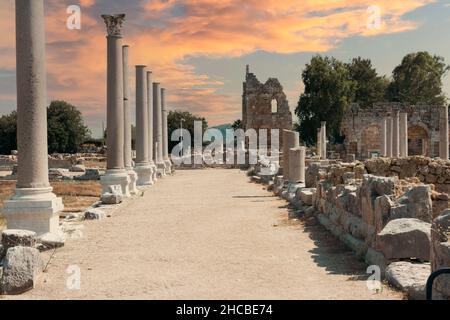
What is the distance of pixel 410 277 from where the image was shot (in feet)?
20.5

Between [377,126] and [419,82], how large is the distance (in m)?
18.7

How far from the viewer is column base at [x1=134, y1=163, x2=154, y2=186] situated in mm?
22766

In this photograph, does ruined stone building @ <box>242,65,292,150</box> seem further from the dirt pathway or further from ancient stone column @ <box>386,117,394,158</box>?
the dirt pathway

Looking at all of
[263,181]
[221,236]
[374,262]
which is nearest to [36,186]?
[221,236]

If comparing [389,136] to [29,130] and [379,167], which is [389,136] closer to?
[379,167]

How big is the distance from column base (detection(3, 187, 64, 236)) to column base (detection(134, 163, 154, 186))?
43.4 feet

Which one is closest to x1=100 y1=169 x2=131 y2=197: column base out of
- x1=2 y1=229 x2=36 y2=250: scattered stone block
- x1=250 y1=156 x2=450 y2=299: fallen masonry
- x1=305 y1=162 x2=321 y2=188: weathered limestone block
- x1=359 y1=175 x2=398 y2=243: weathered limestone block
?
x1=305 y1=162 x2=321 y2=188: weathered limestone block

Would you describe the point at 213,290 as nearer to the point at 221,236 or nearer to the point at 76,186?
the point at 221,236

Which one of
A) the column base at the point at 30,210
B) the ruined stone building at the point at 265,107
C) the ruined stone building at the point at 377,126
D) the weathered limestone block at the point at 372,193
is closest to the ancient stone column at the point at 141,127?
the column base at the point at 30,210

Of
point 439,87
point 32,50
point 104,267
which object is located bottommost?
point 104,267

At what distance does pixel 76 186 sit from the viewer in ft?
73.3

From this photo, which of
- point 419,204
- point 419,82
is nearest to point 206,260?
point 419,204
